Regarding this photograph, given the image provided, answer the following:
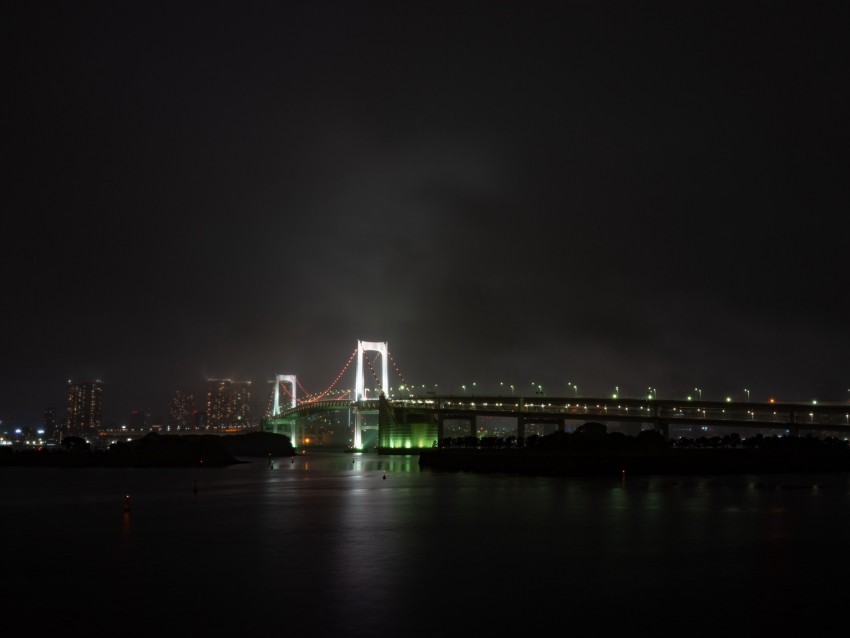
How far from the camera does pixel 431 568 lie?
13977 millimetres

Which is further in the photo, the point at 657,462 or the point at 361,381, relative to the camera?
the point at 361,381

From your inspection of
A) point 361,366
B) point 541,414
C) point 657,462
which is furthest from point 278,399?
point 657,462

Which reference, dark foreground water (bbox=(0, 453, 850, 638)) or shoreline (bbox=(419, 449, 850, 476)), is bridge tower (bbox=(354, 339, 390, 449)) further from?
dark foreground water (bbox=(0, 453, 850, 638))

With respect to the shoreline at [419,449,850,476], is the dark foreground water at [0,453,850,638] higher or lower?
higher

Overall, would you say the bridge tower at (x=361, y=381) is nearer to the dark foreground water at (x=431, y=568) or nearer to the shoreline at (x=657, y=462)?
the shoreline at (x=657, y=462)

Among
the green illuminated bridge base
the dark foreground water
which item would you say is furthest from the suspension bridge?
the dark foreground water

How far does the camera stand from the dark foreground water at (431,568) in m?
10.1

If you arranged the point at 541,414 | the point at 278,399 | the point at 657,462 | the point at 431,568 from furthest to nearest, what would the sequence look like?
the point at 278,399, the point at 541,414, the point at 657,462, the point at 431,568

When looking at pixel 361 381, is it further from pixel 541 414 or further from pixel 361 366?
pixel 541 414

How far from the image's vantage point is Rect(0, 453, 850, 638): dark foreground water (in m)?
10.1

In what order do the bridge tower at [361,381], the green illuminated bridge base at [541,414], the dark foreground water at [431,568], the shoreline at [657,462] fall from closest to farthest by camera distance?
1. the dark foreground water at [431,568]
2. the shoreline at [657,462]
3. the green illuminated bridge base at [541,414]
4. the bridge tower at [361,381]

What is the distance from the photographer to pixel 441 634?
9398 mm

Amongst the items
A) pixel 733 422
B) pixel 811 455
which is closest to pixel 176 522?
pixel 811 455

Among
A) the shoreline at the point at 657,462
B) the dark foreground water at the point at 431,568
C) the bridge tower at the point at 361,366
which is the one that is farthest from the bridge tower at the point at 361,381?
the dark foreground water at the point at 431,568
